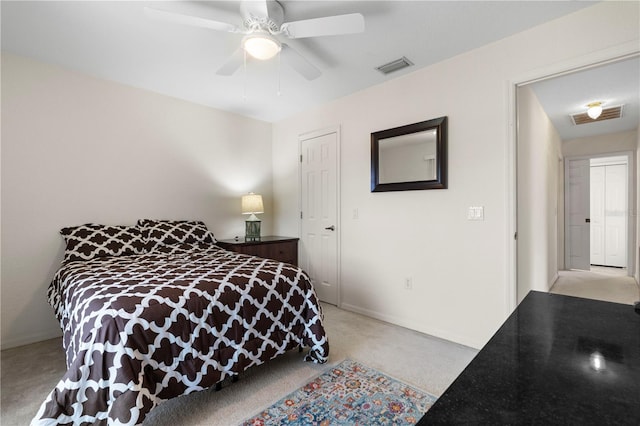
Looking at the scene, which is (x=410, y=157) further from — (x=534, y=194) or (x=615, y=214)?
(x=615, y=214)

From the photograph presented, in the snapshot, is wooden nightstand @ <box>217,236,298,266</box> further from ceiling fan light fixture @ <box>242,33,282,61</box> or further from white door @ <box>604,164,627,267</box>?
white door @ <box>604,164,627,267</box>

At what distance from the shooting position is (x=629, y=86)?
300cm

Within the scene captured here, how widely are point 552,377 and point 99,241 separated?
127 inches

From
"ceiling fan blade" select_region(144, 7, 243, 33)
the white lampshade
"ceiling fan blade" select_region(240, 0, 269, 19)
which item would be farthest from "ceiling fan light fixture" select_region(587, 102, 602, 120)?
the white lampshade

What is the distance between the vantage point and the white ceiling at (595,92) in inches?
106

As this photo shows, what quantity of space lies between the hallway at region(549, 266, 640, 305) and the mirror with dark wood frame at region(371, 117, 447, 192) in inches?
106

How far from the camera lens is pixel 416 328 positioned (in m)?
2.83

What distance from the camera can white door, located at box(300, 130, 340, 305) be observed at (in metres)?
3.60

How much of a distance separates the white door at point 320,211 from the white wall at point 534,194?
70.9 inches

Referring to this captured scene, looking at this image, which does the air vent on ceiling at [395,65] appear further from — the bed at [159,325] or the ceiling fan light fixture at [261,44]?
the bed at [159,325]

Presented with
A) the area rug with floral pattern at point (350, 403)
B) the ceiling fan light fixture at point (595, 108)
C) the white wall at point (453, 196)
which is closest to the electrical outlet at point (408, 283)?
the white wall at point (453, 196)

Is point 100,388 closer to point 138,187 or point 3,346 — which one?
point 3,346

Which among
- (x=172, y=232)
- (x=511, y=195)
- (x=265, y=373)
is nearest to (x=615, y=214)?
(x=511, y=195)

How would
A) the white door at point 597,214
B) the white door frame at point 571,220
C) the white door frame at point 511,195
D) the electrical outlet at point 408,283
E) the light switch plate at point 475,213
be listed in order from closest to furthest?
1. the white door frame at point 511,195
2. the light switch plate at point 475,213
3. the electrical outlet at point 408,283
4. the white door frame at point 571,220
5. the white door at point 597,214
